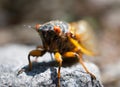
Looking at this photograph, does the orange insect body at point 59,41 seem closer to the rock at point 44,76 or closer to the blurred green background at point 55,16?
the rock at point 44,76

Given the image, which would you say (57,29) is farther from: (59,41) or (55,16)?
(55,16)

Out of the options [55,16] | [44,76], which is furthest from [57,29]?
[55,16]

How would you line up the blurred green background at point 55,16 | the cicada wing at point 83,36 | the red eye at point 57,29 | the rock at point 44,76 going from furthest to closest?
the blurred green background at point 55,16, the cicada wing at point 83,36, the red eye at point 57,29, the rock at point 44,76

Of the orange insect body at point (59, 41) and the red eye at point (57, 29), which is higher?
the red eye at point (57, 29)

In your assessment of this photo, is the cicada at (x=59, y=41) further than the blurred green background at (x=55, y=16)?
No

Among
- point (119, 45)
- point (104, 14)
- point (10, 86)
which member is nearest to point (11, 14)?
point (104, 14)

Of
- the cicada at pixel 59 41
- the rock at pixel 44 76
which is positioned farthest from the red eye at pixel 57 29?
the rock at pixel 44 76

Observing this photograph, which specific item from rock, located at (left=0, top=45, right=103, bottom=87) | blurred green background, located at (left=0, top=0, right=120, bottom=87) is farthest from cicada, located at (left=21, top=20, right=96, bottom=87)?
blurred green background, located at (left=0, top=0, right=120, bottom=87)

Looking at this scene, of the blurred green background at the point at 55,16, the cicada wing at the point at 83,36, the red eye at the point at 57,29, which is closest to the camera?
the red eye at the point at 57,29
